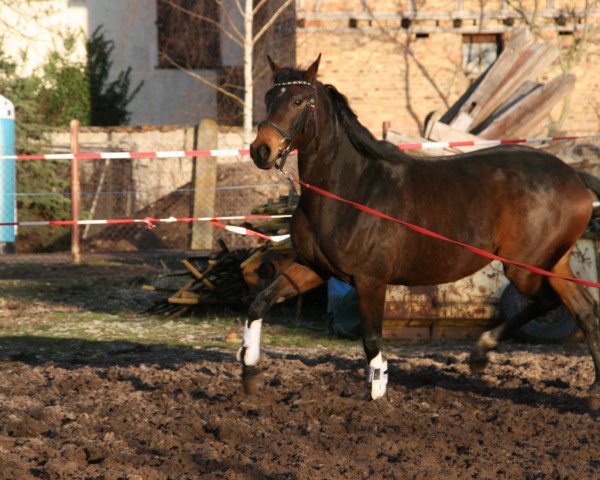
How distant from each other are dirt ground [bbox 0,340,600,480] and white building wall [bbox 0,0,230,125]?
23549 millimetres

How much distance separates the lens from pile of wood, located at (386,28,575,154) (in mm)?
14219

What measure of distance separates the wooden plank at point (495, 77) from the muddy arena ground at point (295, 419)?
21.2 feet

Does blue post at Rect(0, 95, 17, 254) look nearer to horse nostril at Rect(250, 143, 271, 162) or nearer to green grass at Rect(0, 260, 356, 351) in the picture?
green grass at Rect(0, 260, 356, 351)

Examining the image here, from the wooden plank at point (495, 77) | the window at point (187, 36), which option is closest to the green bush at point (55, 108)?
the window at point (187, 36)

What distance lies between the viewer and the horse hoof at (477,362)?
7.55 m

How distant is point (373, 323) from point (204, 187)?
45.3 ft

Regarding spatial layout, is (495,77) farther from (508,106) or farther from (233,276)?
(233,276)

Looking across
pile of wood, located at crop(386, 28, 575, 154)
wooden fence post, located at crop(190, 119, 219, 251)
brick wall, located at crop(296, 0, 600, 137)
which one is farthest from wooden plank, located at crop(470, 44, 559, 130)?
brick wall, located at crop(296, 0, 600, 137)

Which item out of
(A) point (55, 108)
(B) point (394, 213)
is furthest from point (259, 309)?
(A) point (55, 108)

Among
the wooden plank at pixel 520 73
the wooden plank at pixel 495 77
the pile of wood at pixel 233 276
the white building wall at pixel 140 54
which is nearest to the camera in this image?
the pile of wood at pixel 233 276

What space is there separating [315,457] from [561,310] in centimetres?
497

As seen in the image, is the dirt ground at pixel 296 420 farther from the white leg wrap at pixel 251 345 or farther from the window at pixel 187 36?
the window at pixel 187 36

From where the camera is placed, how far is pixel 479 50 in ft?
88.4

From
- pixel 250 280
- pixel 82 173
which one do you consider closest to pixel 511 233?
pixel 250 280
